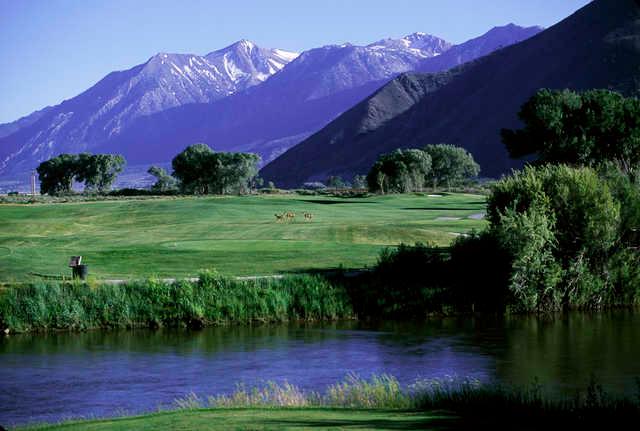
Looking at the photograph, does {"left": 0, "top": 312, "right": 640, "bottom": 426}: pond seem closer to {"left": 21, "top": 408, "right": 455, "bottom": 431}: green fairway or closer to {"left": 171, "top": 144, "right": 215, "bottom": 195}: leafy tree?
{"left": 21, "top": 408, "right": 455, "bottom": 431}: green fairway

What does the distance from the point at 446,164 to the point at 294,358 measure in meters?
156

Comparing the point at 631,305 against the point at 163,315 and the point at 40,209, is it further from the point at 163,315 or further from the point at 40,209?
the point at 40,209

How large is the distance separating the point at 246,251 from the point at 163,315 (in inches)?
543

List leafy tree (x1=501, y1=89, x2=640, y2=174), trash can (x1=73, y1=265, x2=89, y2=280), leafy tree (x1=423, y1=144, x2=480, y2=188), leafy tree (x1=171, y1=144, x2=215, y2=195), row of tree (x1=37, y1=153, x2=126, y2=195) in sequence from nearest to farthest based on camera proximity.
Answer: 1. trash can (x1=73, y1=265, x2=89, y2=280)
2. leafy tree (x1=501, y1=89, x2=640, y2=174)
3. leafy tree (x1=171, y1=144, x2=215, y2=195)
4. leafy tree (x1=423, y1=144, x2=480, y2=188)
5. row of tree (x1=37, y1=153, x2=126, y2=195)

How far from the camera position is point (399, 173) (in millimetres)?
158500

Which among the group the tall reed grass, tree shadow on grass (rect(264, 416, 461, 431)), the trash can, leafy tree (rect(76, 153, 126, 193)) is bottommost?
the tall reed grass

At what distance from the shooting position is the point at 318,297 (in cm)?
4528

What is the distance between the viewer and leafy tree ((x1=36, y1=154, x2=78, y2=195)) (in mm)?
191875

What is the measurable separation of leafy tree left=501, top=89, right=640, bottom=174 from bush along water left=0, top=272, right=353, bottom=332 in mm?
53632

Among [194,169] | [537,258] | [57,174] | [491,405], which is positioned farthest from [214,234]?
[57,174]

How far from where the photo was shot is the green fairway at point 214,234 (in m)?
50.5

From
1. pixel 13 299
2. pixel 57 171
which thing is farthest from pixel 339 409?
pixel 57 171

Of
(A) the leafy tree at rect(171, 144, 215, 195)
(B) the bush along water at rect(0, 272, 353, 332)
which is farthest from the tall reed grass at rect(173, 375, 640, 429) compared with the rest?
(A) the leafy tree at rect(171, 144, 215, 195)

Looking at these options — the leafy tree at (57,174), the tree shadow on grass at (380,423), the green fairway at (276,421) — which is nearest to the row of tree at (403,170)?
the leafy tree at (57,174)
